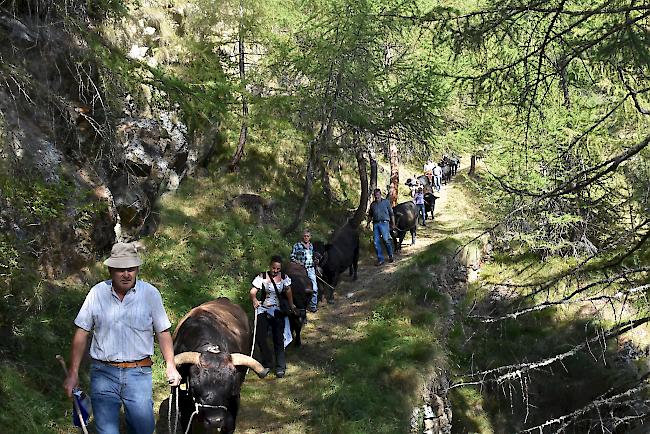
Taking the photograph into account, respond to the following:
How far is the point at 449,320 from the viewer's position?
1183 cm

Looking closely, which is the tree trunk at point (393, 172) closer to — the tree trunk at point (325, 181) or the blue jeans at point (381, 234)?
the tree trunk at point (325, 181)

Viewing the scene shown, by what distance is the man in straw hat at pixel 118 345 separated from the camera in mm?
4234

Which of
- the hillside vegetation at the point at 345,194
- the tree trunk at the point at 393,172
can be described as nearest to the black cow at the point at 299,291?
the hillside vegetation at the point at 345,194

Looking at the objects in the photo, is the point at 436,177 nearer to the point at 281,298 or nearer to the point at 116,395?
the point at 281,298

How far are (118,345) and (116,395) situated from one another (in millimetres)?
390

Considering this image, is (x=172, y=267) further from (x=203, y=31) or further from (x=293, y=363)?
(x=203, y=31)

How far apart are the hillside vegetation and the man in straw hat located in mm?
2163

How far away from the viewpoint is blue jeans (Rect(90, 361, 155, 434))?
167 inches

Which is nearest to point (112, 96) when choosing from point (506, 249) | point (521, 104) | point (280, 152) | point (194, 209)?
point (521, 104)

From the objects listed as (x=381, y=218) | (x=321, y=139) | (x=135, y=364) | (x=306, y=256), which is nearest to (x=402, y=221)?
(x=381, y=218)

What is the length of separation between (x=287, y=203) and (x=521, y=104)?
12.5 metres

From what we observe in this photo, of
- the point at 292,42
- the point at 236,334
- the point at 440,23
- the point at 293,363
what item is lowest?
the point at 293,363

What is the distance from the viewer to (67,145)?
9.34m

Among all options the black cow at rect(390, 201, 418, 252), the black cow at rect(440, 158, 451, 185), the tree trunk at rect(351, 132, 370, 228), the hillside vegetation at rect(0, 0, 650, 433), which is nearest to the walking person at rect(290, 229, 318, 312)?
the hillside vegetation at rect(0, 0, 650, 433)
